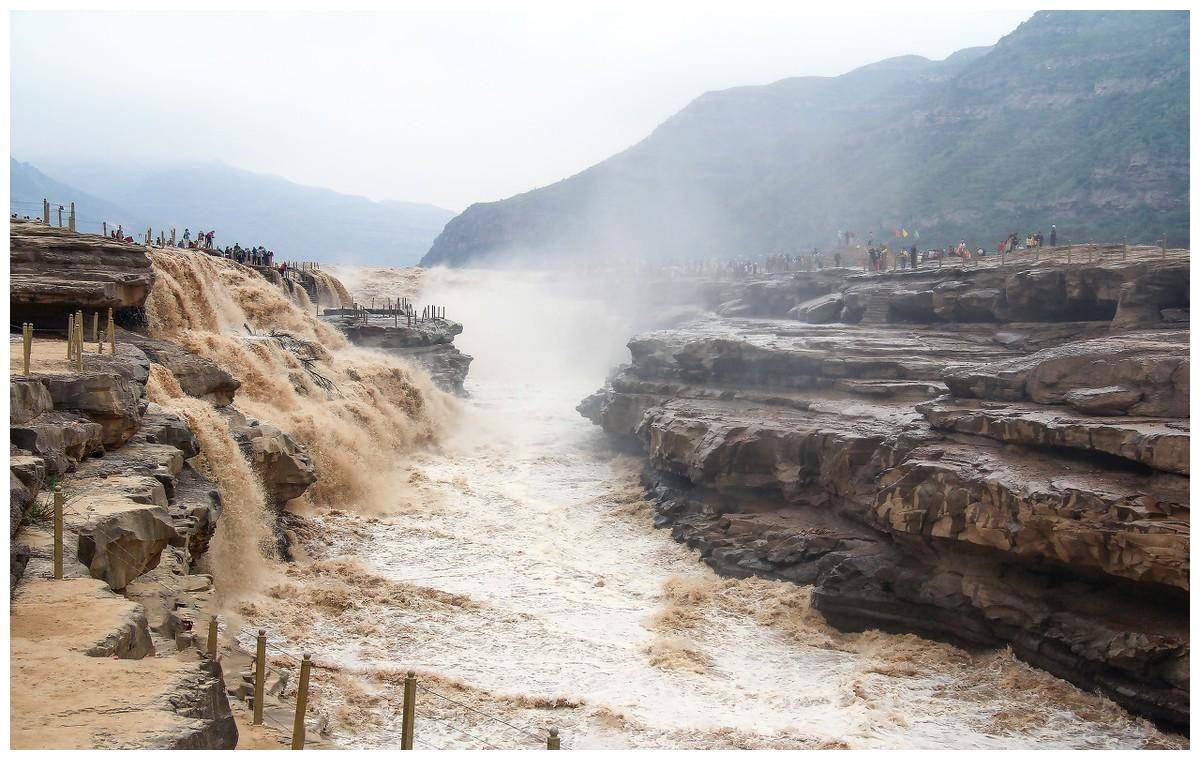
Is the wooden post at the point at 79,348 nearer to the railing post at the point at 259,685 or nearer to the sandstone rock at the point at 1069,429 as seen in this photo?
the railing post at the point at 259,685

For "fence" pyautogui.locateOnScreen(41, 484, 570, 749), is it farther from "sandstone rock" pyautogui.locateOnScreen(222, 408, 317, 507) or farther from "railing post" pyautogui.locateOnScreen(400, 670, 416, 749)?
"sandstone rock" pyautogui.locateOnScreen(222, 408, 317, 507)

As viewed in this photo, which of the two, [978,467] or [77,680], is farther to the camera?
Answer: [978,467]

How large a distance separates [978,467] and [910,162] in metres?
83.8

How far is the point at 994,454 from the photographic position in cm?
1472

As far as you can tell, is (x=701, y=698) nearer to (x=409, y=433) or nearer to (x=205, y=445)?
(x=205, y=445)

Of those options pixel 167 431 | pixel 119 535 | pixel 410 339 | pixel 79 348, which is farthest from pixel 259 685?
pixel 410 339

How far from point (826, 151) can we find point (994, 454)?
3726 inches

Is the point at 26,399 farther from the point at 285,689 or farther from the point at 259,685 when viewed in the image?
the point at 259,685

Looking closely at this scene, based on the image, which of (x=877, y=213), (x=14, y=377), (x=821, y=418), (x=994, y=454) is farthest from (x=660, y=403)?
(x=877, y=213)

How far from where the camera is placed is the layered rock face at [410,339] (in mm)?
34094

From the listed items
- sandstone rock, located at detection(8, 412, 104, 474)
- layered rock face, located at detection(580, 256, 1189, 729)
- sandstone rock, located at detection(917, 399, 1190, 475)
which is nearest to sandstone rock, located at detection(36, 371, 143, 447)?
sandstone rock, located at detection(8, 412, 104, 474)

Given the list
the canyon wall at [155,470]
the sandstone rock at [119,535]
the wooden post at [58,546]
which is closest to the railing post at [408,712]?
the canyon wall at [155,470]

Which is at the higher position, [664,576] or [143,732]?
[143,732]

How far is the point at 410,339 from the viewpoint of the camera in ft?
116
